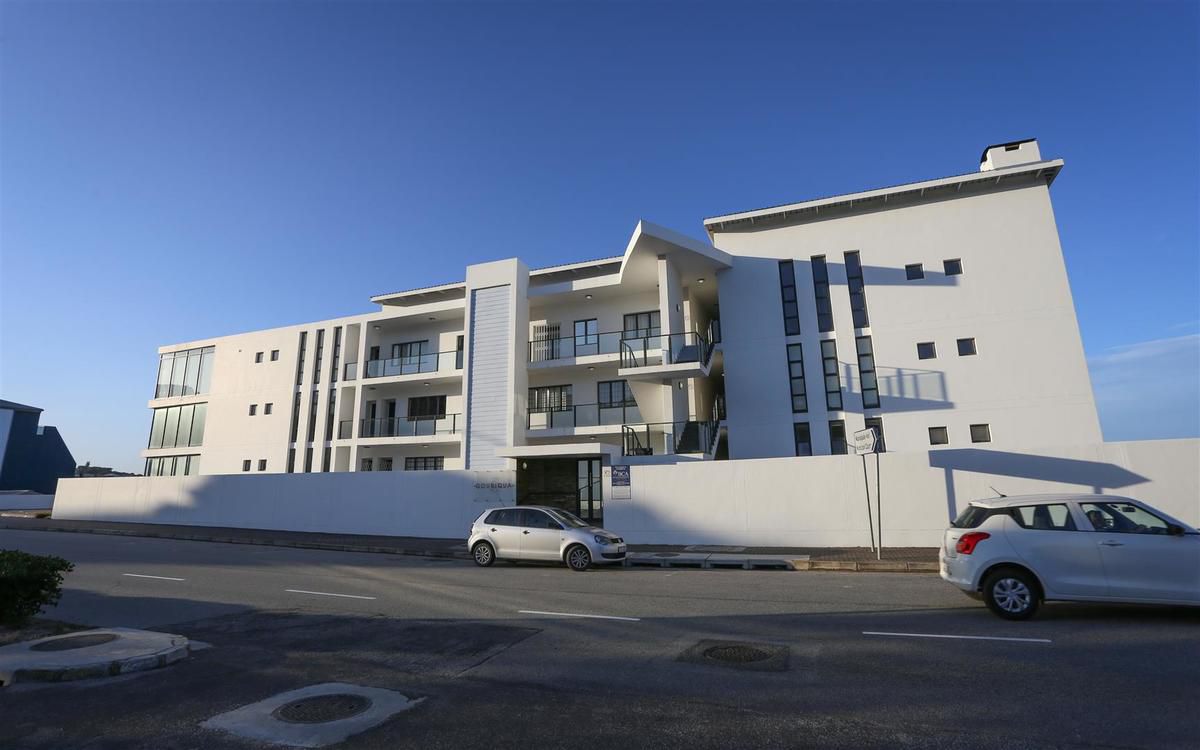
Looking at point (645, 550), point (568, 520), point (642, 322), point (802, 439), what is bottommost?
point (645, 550)

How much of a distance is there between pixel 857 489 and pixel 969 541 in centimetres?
831

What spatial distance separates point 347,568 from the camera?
14297mm

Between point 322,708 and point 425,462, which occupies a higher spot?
point 425,462


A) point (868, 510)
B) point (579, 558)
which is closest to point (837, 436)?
point (868, 510)

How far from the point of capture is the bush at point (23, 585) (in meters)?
7.25

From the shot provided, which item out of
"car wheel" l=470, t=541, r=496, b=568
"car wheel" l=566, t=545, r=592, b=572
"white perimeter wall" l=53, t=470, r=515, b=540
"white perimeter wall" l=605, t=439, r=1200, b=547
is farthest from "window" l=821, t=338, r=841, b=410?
"car wheel" l=470, t=541, r=496, b=568

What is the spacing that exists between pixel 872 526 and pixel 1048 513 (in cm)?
807

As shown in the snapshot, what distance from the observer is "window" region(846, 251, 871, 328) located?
24.1 metres

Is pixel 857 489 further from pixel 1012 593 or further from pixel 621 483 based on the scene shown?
pixel 1012 593

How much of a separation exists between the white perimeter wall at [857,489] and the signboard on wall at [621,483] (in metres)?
0.15

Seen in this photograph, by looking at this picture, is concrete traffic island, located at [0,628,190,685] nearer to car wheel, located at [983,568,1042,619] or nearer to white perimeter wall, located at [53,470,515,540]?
car wheel, located at [983,568,1042,619]

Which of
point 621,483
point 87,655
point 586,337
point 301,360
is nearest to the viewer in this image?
point 87,655

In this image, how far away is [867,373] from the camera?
Result: 77.2 feet

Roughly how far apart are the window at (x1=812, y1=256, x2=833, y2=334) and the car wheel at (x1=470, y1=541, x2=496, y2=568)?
54.7 feet
